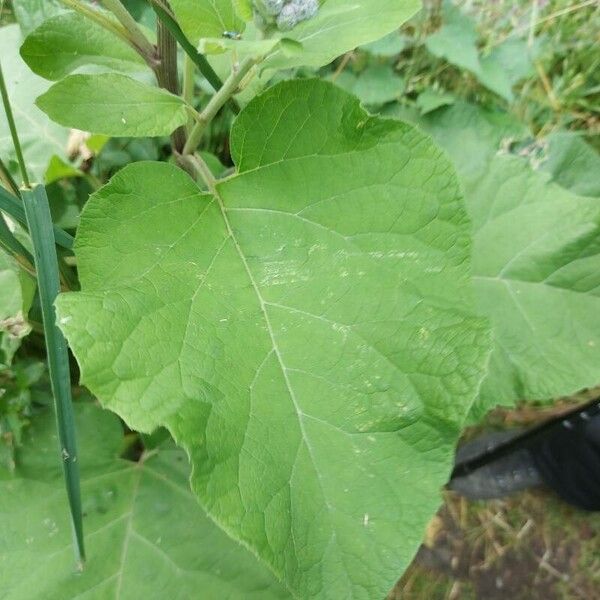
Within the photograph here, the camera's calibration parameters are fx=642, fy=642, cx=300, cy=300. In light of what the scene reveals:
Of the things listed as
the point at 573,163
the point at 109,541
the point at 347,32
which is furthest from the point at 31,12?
the point at 573,163

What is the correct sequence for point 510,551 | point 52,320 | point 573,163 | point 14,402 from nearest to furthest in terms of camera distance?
point 52,320 < point 14,402 < point 573,163 < point 510,551

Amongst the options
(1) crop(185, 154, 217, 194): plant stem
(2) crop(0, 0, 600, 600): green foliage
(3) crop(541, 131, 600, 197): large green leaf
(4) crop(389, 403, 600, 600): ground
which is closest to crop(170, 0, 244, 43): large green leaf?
(2) crop(0, 0, 600, 600): green foliage

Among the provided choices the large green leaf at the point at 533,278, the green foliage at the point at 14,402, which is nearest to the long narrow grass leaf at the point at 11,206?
the green foliage at the point at 14,402

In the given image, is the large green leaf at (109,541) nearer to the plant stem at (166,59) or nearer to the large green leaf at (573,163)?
the plant stem at (166,59)

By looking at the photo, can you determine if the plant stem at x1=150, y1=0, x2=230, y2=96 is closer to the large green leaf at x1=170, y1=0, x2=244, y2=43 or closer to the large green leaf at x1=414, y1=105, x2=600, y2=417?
the large green leaf at x1=170, y1=0, x2=244, y2=43

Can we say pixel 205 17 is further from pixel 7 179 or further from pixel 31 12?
pixel 31 12
